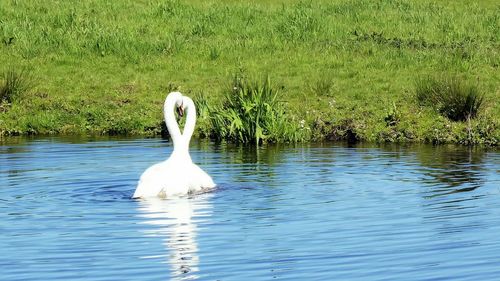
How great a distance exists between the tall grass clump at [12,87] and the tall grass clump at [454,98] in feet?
29.5

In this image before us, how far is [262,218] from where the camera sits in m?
15.6

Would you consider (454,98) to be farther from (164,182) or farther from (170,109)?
(164,182)

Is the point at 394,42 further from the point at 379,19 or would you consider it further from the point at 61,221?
the point at 61,221

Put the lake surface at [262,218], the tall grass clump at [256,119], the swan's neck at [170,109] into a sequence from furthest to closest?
1. the tall grass clump at [256,119]
2. the swan's neck at [170,109]
3. the lake surface at [262,218]

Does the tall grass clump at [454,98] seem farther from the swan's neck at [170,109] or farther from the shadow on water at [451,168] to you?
the swan's neck at [170,109]

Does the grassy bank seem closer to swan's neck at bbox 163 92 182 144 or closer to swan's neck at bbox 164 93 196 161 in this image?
swan's neck at bbox 164 93 196 161

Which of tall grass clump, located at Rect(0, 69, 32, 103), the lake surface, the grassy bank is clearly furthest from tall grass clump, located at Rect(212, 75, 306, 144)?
tall grass clump, located at Rect(0, 69, 32, 103)

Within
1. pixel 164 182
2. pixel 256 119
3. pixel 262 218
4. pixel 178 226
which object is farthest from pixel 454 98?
pixel 178 226

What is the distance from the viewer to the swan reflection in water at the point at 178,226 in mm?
12734

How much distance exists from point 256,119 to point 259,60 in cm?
705

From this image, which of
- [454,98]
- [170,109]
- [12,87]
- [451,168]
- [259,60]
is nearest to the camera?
[170,109]

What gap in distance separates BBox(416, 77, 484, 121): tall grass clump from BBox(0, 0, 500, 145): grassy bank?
16cm

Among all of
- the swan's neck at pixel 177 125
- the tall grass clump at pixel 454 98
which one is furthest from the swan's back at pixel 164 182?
the tall grass clump at pixel 454 98

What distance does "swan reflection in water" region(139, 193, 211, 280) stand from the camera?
12734 millimetres
